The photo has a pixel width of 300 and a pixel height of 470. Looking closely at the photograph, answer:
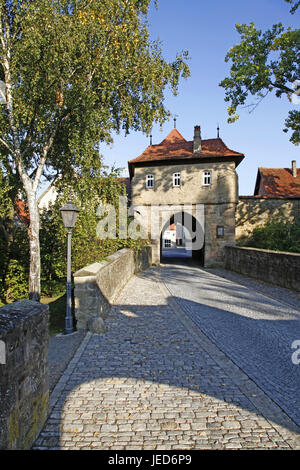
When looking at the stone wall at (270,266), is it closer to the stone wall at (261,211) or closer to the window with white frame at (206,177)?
the stone wall at (261,211)

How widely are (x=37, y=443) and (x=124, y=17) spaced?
509 inches

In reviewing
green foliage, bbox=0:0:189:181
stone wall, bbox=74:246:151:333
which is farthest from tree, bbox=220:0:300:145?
stone wall, bbox=74:246:151:333

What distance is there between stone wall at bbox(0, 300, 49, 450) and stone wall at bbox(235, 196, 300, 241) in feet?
65.2

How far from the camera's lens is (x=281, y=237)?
1766 cm

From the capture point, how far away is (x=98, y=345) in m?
5.18

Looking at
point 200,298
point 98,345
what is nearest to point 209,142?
point 200,298

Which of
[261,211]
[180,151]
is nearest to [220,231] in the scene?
[261,211]

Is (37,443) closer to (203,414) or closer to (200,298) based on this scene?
(203,414)

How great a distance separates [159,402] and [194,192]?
18234 millimetres

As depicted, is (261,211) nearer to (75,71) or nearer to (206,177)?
(206,177)

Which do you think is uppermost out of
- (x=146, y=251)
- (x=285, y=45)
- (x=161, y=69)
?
(x=285, y=45)

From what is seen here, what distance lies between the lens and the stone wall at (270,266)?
1021cm

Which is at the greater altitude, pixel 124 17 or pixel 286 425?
pixel 124 17

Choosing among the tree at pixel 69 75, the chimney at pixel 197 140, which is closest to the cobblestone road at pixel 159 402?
the tree at pixel 69 75
